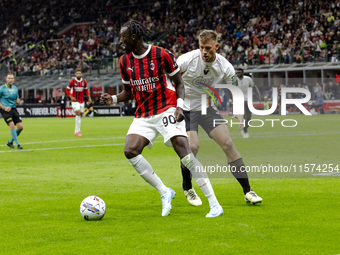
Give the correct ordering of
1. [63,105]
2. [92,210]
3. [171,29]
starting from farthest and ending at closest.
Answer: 1. [171,29]
2. [63,105]
3. [92,210]

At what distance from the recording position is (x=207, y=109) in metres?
8.67

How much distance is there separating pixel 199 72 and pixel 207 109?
0.54 metres

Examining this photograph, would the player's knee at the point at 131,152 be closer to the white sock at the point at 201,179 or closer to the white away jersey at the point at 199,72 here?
the white sock at the point at 201,179

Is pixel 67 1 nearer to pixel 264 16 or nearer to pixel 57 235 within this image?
pixel 264 16

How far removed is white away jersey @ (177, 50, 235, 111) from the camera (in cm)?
844

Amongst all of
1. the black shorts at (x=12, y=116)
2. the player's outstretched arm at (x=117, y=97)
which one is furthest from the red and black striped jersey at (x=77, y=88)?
the player's outstretched arm at (x=117, y=97)

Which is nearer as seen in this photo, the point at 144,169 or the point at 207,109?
the point at 144,169

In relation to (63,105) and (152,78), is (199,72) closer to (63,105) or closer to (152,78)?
(152,78)

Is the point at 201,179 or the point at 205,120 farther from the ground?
the point at 205,120

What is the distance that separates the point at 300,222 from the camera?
22.8 feet

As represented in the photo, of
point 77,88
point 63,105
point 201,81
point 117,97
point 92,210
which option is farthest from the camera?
point 63,105

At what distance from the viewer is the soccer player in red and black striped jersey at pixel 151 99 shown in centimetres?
759

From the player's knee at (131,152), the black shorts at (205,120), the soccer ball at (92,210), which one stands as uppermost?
the black shorts at (205,120)

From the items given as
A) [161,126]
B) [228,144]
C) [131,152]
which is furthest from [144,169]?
[228,144]
